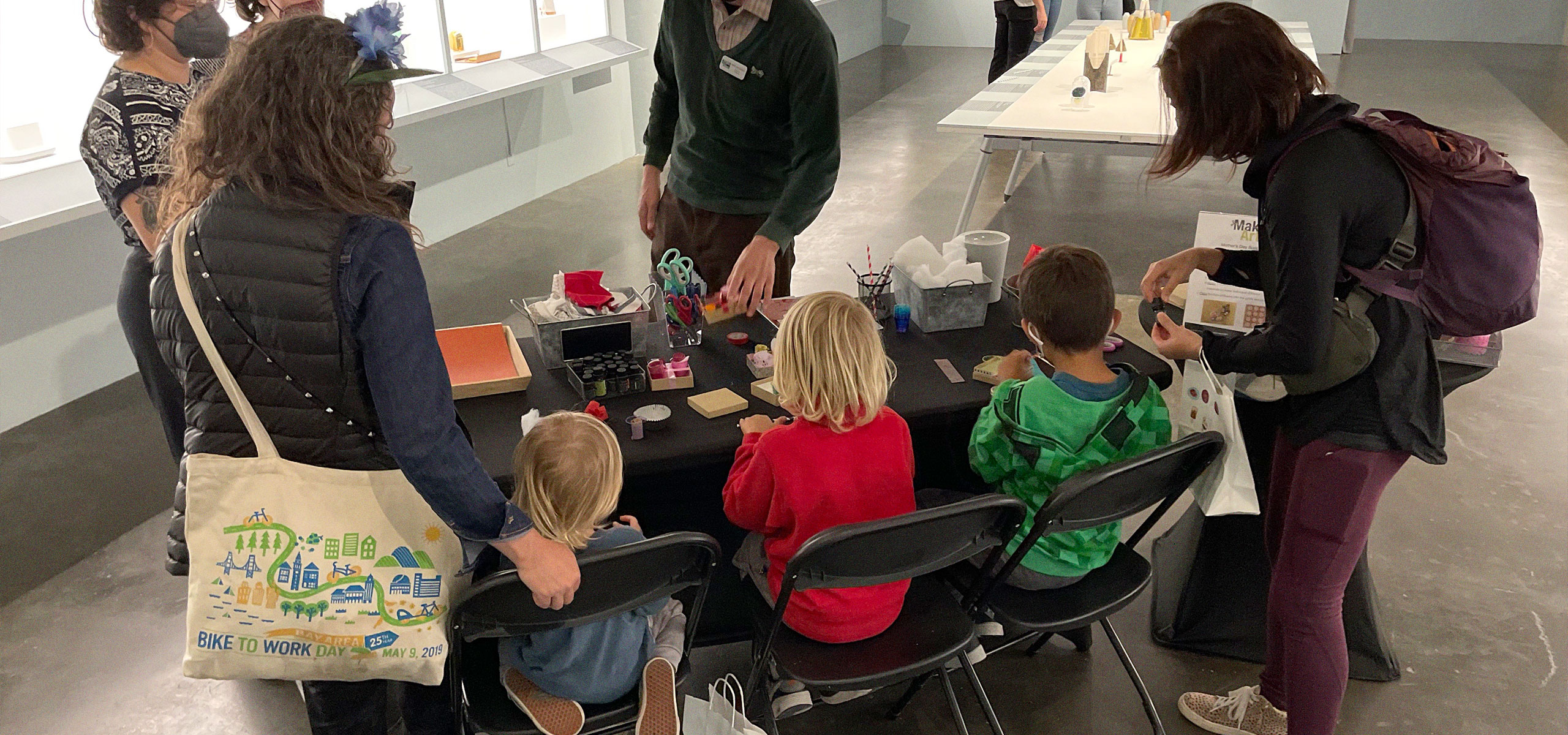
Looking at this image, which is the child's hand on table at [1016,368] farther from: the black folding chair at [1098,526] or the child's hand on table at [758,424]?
the child's hand on table at [758,424]

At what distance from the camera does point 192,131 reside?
4.51 ft

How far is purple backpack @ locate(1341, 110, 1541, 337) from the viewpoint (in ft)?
5.48

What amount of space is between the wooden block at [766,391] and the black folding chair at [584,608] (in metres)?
0.46

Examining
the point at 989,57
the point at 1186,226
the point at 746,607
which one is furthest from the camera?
the point at 989,57

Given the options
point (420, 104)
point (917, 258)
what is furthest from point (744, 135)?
point (420, 104)

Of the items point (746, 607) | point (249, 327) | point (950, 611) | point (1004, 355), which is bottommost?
point (746, 607)

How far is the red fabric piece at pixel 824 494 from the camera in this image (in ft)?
5.92

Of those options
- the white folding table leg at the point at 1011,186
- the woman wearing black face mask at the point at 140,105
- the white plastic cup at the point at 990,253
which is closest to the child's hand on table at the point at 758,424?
the white plastic cup at the point at 990,253

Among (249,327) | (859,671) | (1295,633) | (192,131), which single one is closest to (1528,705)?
(1295,633)

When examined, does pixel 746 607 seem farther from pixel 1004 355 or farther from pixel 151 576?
pixel 151 576

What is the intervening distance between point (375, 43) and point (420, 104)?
4.05 meters

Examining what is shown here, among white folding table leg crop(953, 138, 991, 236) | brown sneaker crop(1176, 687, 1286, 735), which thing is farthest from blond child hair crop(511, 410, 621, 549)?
white folding table leg crop(953, 138, 991, 236)

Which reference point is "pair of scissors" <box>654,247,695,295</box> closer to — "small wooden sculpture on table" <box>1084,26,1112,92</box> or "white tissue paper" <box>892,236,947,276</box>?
"white tissue paper" <box>892,236,947,276</box>

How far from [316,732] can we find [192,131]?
1.02 meters
